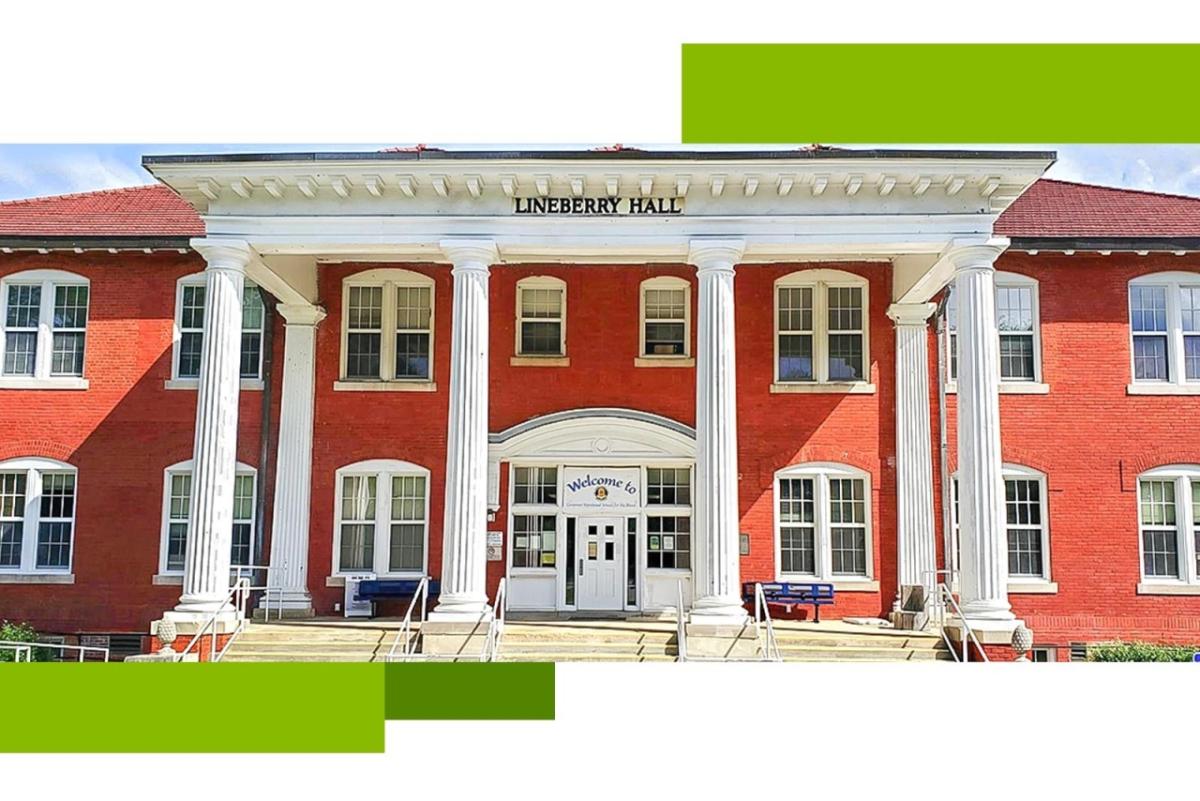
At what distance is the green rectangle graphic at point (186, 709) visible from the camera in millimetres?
10344

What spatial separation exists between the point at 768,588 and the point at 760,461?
6.96 feet

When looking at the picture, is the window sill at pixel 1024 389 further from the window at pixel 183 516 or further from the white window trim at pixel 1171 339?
the window at pixel 183 516

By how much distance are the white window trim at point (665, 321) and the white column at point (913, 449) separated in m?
3.30

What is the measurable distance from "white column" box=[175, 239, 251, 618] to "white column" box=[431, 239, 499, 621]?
2948 millimetres

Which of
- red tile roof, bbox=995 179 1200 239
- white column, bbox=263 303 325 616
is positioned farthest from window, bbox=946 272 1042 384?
white column, bbox=263 303 325 616

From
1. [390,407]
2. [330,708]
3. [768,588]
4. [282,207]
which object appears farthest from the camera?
[390,407]

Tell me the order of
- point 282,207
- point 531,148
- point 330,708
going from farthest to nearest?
point 282,207
point 531,148
point 330,708

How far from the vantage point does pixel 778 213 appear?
14742mm

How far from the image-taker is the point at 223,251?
1496 centimetres

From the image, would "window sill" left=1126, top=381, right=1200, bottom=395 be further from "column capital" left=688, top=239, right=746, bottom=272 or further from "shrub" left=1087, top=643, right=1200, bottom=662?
"column capital" left=688, top=239, right=746, bottom=272

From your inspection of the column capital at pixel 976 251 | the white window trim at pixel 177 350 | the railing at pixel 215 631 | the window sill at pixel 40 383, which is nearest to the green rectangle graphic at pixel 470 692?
the railing at pixel 215 631

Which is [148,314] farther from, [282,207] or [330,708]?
[330,708]

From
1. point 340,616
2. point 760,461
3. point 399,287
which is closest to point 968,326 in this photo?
point 760,461

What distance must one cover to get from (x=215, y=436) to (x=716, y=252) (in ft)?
23.4
